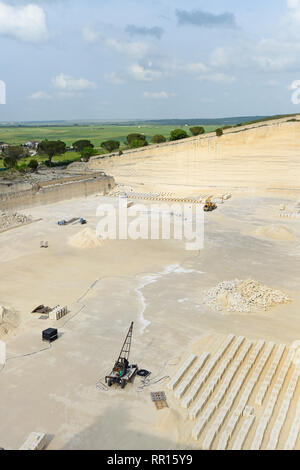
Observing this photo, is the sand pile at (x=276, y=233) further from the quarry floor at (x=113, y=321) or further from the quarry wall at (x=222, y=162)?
the quarry wall at (x=222, y=162)

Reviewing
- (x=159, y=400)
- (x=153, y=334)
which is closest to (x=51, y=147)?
(x=153, y=334)

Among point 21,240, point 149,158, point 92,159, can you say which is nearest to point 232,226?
point 21,240

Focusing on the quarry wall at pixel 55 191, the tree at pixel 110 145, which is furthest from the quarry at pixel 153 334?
the tree at pixel 110 145

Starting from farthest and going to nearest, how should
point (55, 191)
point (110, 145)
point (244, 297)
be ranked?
point (110, 145) → point (55, 191) → point (244, 297)

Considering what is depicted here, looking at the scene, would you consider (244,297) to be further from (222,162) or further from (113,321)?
(222,162)

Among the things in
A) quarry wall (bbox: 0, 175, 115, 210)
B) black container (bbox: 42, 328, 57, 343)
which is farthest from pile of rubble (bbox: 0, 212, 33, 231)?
black container (bbox: 42, 328, 57, 343)

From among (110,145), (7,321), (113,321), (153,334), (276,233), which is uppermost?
(110,145)

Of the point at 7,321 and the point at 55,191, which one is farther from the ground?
the point at 55,191

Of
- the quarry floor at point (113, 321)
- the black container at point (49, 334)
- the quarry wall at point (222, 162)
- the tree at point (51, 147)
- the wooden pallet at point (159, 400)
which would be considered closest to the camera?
the quarry floor at point (113, 321)
